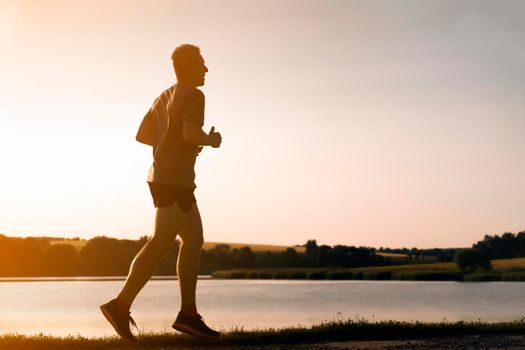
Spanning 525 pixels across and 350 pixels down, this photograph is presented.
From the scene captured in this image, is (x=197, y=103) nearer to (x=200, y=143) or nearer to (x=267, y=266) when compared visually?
(x=200, y=143)

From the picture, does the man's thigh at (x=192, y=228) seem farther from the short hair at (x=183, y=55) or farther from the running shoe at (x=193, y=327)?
the short hair at (x=183, y=55)

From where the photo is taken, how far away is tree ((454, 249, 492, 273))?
286 ft

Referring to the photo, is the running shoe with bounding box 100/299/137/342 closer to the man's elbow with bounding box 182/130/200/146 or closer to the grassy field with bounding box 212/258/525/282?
the man's elbow with bounding box 182/130/200/146

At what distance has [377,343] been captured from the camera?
42.8ft

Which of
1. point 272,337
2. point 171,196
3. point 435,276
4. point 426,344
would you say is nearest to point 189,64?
point 171,196

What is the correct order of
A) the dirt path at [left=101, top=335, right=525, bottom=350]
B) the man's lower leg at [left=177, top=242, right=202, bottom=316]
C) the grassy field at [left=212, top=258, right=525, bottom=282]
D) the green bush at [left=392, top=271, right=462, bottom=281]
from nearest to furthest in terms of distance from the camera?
the man's lower leg at [left=177, top=242, right=202, bottom=316]
the dirt path at [left=101, top=335, right=525, bottom=350]
the grassy field at [left=212, top=258, right=525, bottom=282]
the green bush at [left=392, top=271, right=462, bottom=281]

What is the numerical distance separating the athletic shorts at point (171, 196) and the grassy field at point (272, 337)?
4783 mm

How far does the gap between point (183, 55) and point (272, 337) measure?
7.01 metres

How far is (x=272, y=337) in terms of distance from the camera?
13898 mm

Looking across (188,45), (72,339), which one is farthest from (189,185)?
(72,339)

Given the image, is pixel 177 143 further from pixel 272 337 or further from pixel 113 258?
pixel 113 258

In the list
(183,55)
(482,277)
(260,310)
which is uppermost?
(183,55)

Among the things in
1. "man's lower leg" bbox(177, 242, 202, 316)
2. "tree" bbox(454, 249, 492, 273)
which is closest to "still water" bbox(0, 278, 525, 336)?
"man's lower leg" bbox(177, 242, 202, 316)

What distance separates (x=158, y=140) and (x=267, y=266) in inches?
3763
